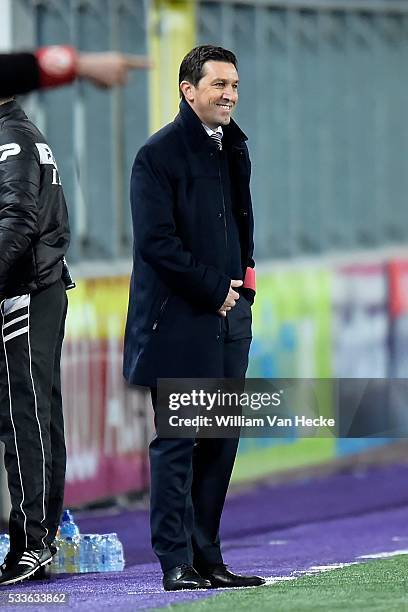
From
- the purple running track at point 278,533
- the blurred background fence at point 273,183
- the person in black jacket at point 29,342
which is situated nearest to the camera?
the purple running track at point 278,533

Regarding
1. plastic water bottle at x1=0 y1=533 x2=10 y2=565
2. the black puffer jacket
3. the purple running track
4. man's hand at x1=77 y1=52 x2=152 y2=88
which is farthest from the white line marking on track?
man's hand at x1=77 y1=52 x2=152 y2=88

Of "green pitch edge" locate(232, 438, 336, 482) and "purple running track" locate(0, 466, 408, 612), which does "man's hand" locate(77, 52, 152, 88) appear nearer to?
"purple running track" locate(0, 466, 408, 612)

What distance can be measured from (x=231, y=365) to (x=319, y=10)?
31.0 ft

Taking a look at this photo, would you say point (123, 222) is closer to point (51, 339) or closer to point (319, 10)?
point (319, 10)

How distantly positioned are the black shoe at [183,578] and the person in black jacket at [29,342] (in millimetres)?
653

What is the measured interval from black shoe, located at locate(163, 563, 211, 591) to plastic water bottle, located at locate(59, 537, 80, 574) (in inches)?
44.5

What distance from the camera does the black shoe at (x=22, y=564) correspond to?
7.20 m

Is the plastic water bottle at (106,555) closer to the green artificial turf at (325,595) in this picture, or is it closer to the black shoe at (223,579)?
the green artificial turf at (325,595)

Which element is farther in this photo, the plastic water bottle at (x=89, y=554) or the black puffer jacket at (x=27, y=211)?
the plastic water bottle at (x=89, y=554)

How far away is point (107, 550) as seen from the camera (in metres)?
8.05

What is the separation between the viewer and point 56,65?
5.27m

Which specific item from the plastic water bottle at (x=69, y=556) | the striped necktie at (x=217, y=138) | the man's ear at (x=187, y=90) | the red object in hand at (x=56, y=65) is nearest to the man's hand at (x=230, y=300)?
the striped necktie at (x=217, y=138)

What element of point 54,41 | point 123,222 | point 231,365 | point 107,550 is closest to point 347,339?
point 123,222

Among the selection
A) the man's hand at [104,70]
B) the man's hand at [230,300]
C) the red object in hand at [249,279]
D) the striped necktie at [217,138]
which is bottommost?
the man's hand at [230,300]
